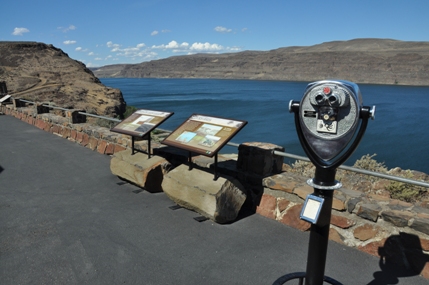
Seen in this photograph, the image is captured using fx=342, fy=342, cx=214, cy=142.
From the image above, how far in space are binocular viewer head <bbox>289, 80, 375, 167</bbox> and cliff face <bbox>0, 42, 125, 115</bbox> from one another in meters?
22.2

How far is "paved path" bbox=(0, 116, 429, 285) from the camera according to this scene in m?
2.73

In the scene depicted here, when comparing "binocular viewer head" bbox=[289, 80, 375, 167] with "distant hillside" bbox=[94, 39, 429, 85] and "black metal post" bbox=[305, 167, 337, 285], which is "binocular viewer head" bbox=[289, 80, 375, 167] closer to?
"black metal post" bbox=[305, 167, 337, 285]

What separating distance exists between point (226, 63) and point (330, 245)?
171 metres

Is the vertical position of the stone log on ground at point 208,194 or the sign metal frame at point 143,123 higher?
the sign metal frame at point 143,123

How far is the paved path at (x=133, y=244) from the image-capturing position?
8.95 feet

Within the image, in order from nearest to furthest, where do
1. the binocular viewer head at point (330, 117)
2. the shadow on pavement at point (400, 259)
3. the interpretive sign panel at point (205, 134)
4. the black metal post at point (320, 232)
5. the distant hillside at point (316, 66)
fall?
the binocular viewer head at point (330, 117) → the black metal post at point (320, 232) → the shadow on pavement at point (400, 259) → the interpretive sign panel at point (205, 134) → the distant hillside at point (316, 66)

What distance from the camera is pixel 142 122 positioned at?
15.9 feet

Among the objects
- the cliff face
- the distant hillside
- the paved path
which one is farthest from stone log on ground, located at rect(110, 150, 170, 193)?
the distant hillside

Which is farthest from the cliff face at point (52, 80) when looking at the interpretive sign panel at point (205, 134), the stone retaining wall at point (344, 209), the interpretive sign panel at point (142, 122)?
the stone retaining wall at point (344, 209)

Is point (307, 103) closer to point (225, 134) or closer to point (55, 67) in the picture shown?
point (225, 134)

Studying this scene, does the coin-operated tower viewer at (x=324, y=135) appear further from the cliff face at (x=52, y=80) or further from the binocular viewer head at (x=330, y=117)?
the cliff face at (x=52, y=80)

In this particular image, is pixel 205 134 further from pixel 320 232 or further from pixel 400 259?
pixel 400 259

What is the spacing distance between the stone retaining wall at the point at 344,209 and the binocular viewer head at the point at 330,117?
1373mm

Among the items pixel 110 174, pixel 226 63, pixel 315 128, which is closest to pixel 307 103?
pixel 315 128
